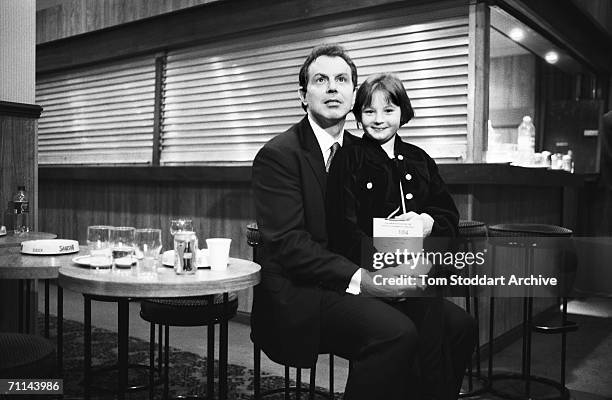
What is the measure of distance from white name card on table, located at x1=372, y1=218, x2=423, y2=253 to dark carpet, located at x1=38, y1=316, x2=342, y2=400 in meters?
1.26

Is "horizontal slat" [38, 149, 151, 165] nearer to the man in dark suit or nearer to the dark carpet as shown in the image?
the dark carpet

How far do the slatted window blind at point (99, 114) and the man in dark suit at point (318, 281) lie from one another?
3442 mm

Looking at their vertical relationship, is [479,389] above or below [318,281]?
below

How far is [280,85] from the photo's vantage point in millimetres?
4484

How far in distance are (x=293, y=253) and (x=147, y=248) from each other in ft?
1.61

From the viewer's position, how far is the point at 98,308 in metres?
4.96

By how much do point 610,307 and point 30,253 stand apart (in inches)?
190

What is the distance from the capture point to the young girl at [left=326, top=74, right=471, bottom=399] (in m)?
2.05

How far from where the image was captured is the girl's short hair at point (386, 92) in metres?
2.12

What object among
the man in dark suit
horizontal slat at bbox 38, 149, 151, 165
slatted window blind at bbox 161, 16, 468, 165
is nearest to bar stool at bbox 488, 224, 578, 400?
slatted window blind at bbox 161, 16, 468, 165

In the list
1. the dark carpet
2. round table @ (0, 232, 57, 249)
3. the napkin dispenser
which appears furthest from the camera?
the dark carpet

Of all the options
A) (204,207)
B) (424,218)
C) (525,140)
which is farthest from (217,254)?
(525,140)

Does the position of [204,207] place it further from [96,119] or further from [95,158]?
[96,119]

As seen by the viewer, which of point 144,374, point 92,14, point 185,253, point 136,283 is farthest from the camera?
point 92,14
